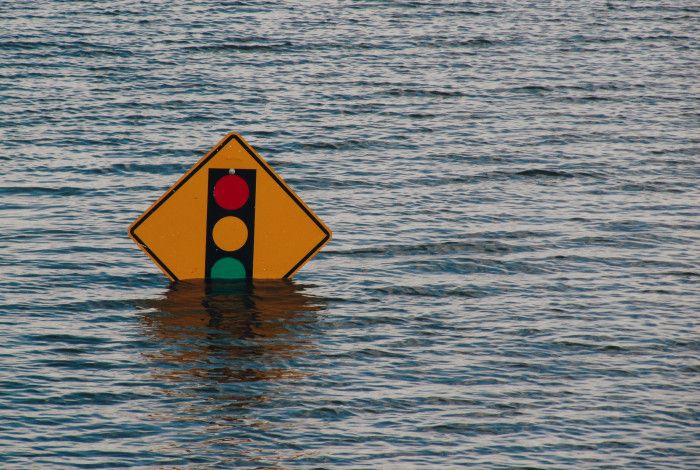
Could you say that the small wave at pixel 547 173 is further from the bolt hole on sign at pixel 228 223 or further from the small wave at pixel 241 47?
the small wave at pixel 241 47

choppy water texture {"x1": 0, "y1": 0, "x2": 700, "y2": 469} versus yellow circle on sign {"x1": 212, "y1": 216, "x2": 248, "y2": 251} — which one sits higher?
yellow circle on sign {"x1": 212, "y1": 216, "x2": 248, "y2": 251}

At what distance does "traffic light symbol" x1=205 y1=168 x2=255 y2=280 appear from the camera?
38.1 feet

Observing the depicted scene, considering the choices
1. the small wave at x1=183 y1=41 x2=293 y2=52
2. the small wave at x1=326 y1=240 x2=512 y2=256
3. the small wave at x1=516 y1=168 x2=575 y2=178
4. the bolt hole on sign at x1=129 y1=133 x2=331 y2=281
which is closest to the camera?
the bolt hole on sign at x1=129 y1=133 x2=331 y2=281

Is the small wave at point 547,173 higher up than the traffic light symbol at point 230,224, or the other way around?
the traffic light symbol at point 230,224

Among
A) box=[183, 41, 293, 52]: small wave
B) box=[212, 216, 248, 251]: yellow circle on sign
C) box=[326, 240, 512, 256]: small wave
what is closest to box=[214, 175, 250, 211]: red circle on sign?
box=[212, 216, 248, 251]: yellow circle on sign

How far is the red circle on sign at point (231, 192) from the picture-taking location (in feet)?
38.1

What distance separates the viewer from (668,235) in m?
13.9

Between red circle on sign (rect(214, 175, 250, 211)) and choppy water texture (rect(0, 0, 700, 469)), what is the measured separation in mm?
766

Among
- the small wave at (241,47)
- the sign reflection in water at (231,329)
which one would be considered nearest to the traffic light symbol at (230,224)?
the sign reflection in water at (231,329)

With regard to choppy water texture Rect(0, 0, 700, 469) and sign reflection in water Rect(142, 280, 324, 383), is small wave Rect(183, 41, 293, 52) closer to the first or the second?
choppy water texture Rect(0, 0, 700, 469)

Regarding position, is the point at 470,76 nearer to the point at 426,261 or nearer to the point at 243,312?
the point at 426,261

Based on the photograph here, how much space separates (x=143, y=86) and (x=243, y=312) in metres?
11.9

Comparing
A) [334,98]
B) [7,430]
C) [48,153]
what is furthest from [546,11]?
[7,430]

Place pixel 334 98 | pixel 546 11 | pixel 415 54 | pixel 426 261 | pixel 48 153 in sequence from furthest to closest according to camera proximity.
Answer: pixel 546 11, pixel 415 54, pixel 334 98, pixel 48 153, pixel 426 261
